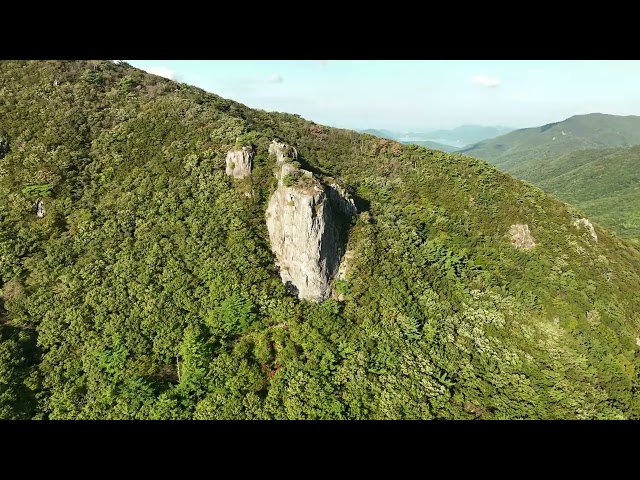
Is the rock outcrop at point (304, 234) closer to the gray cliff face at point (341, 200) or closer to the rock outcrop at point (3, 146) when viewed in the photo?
the gray cliff face at point (341, 200)

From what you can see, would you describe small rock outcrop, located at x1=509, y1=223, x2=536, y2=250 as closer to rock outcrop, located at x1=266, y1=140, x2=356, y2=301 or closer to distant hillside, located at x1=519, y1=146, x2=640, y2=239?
rock outcrop, located at x1=266, y1=140, x2=356, y2=301

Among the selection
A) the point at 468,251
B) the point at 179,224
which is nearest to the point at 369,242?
the point at 468,251

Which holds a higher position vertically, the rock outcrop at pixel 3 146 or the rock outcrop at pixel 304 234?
the rock outcrop at pixel 3 146

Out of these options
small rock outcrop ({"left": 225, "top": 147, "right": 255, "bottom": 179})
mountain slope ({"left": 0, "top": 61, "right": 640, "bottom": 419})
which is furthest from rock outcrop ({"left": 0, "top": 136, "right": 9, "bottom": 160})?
small rock outcrop ({"left": 225, "top": 147, "right": 255, "bottom": 179})

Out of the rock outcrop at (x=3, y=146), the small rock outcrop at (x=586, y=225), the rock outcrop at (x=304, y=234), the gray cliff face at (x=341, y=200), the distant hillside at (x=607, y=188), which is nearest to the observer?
the rock outcrop at (x=304, y=234)

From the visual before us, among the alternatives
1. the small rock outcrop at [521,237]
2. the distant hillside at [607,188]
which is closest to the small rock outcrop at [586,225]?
the small rock outcrop at [521,237]

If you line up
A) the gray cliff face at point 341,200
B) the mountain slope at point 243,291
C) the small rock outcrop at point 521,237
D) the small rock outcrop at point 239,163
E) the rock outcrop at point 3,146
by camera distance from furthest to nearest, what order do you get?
the small rock outcrop at point 521,237, the small rock outcrop at point 239,163, the gray cliff face at point 341,200, the rock outcrop at point 3,146, the mountain slope at point 243,291
